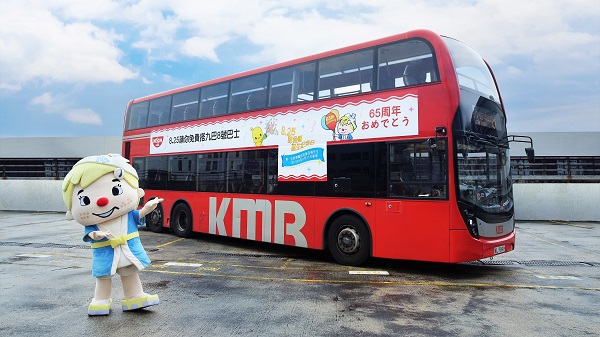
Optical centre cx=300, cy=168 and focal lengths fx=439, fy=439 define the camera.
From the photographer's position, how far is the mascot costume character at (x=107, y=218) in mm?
4859

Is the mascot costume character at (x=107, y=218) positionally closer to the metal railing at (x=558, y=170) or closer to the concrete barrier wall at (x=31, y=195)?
the metal railing at (x=558, y=170)

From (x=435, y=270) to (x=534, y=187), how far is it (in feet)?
40.8

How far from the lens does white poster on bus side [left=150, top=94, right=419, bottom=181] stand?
738 centimetres

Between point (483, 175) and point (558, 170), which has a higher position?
point (558, 170)

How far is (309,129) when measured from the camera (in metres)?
8.57

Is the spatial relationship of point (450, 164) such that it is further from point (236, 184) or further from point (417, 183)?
point (236, 184)

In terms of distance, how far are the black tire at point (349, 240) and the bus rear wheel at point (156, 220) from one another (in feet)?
21.0

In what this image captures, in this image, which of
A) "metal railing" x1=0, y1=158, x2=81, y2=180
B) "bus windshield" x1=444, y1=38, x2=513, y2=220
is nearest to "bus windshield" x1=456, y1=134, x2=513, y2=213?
"bus windshield" x1=444, y1=38, x2=513, y2=220

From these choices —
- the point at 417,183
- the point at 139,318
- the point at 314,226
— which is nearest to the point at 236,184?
the point at 314,226

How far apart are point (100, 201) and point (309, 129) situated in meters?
4.58

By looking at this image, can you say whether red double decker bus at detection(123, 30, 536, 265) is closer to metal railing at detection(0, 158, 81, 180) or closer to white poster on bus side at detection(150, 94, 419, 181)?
white poster on bus side at detection(150, 94, 419, 181)

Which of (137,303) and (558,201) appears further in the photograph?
(558,201)

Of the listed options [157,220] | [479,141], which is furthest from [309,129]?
[157,220]

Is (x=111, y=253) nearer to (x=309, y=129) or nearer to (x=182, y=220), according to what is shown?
(x=309, y=129)
